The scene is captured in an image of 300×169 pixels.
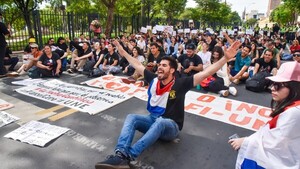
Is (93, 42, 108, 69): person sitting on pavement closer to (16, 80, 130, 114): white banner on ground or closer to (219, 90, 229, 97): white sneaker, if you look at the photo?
(16, 80, 130, 114): white banner on ground

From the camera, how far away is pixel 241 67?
7.65 meters

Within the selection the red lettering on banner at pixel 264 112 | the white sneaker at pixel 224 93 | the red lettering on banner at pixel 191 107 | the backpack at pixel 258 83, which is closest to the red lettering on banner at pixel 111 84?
the red lettering on banner at pixel 191 107

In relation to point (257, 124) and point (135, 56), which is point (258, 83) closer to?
point (257, 124)

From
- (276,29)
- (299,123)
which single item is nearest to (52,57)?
(299,123)

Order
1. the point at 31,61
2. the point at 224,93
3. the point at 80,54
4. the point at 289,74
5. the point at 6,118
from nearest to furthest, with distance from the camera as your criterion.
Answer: the point at 289,74 → the point at 6,118 → the point at 224,93 → the point at 31,61 → the point at 80,54

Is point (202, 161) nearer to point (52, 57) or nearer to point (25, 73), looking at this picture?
point (52, 57)

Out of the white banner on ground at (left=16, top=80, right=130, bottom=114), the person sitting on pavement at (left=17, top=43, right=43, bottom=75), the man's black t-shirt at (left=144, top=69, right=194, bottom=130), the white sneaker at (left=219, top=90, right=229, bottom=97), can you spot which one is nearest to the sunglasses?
the man's black t-shirt at (left=144, top=69, right=194, bottom=130)

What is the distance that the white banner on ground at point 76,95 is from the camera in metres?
5.12

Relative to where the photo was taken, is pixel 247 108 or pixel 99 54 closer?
pixel 247 108

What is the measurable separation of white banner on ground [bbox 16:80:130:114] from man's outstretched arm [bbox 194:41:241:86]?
2.38 m

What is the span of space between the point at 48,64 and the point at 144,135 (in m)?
5.79

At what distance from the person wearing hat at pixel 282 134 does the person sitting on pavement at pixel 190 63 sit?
457 cm

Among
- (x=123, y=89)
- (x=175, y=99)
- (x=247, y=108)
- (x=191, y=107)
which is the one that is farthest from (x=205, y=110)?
(x=123, y=89)

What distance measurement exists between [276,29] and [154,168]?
24498 mm
